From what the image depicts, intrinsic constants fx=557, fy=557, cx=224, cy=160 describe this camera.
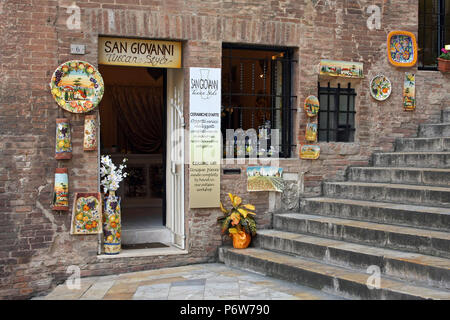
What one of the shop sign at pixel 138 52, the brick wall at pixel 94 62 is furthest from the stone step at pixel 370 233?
the shop sign at pixel 138 52

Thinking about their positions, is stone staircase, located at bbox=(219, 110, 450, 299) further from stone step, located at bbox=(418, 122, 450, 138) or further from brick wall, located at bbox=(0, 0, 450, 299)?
brick wall, located at bbox=(0, 0, 450, 299)

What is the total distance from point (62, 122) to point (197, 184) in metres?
2.01

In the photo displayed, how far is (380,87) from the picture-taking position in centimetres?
886

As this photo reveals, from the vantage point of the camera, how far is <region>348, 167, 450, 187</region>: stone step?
23.9 ft

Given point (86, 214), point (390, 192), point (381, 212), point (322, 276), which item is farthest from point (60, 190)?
point (390, 192)

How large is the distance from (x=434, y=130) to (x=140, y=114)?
255 inches

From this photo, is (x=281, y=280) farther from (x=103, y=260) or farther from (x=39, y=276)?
(x=39, y=276)

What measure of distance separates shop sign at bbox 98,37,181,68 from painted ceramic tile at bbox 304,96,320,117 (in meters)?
2.02

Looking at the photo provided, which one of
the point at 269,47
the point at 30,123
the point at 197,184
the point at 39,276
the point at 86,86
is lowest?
the point at 39,276

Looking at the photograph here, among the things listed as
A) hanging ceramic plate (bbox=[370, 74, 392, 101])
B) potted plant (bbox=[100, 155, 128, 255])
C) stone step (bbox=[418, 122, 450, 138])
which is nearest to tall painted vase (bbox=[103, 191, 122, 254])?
potted plant (bbox=[100, 155, 128, 255])

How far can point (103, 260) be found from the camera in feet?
24.3

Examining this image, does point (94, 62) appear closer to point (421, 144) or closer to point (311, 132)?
point (311, 132)
